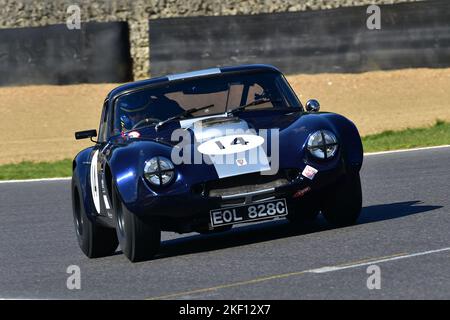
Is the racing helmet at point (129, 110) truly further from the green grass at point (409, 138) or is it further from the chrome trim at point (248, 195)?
the green grass at point (409, 138)

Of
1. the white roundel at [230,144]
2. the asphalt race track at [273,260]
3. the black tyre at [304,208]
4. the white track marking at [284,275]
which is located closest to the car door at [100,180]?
the asphalt race track at [273,260]

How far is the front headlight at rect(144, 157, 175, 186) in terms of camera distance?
24.9 ft

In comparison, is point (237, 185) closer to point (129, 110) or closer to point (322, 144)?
point (322, 144)

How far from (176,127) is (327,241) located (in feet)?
4.61

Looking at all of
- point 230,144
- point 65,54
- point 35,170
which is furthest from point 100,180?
point 65,54

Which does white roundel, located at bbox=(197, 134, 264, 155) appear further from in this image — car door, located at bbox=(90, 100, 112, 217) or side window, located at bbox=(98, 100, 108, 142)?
side window, located at bbox=(98, 100, 108, 142)

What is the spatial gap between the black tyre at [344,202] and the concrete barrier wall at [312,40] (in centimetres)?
1410

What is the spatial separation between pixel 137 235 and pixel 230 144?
2.82 ft

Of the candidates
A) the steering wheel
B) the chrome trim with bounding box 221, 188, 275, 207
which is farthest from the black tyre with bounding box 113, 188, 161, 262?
the steering wheel

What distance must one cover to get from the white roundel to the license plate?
38 cm

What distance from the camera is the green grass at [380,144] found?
16.8m

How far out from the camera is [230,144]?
25.4 ft

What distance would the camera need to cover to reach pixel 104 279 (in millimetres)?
7410

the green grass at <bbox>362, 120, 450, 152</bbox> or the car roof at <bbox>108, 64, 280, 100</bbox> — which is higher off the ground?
the car roof at <bbox>108, 64, 280, 100</bbox>
